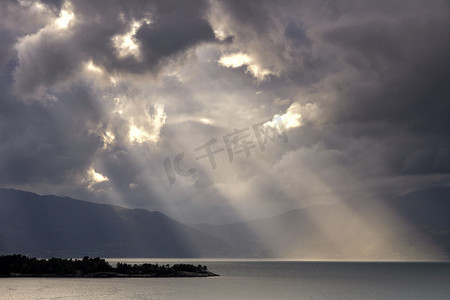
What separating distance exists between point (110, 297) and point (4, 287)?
63.9 metres

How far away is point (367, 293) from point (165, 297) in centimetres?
9162

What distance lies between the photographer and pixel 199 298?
167 metres

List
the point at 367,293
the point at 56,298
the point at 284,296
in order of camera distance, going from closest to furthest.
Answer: the point at 56,298 → the point at 284,296 → the point at 367,293

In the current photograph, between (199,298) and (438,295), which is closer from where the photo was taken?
(199,298)

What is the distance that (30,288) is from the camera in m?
194

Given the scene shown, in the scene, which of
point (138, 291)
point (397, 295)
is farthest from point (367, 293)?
point (138, 291)

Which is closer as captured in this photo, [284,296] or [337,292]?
[284,296]

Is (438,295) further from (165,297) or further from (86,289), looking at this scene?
(86,289)

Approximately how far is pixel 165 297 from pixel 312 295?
6344 cm

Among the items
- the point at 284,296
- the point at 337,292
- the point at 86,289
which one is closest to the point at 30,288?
the point at 86,289

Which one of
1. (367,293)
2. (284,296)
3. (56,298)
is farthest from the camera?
(367,293)

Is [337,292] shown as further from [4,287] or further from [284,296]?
[4,287]

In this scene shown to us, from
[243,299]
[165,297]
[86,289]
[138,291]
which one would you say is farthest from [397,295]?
[86,289]

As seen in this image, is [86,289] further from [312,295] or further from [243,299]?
[312,295]
